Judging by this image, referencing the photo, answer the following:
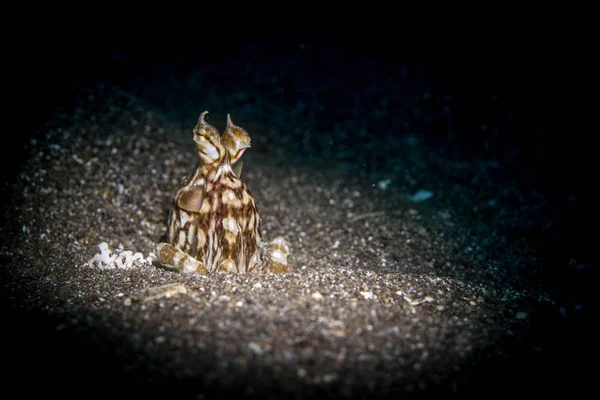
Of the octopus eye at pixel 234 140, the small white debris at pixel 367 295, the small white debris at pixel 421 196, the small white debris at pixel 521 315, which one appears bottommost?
the small white debris at pixel 521 315

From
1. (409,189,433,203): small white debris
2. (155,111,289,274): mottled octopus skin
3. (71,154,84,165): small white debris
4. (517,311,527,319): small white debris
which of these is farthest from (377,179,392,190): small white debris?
(71,154,84,165): small white debris

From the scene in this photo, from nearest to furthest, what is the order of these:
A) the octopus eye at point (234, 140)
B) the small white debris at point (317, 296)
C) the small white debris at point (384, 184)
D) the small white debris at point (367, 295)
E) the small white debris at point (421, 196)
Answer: the small white debris at point (317, 296)
the small white debris at point (367, 295)
the octopus eye at point (234, 140)
the small white debris at point (421, 196)
the small white debris at point (384, 184)

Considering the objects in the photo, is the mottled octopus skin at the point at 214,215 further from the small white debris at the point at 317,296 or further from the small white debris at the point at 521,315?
the small white debris at the point at 521,315

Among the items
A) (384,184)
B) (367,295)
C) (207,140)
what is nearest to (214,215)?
(207,140)

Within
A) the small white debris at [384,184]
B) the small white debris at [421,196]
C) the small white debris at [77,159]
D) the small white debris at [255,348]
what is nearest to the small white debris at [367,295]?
the small white debris at [255,348]

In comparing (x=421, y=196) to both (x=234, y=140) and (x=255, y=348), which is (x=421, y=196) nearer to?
(x=234, y=140)

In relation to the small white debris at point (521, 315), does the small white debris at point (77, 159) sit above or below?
above
